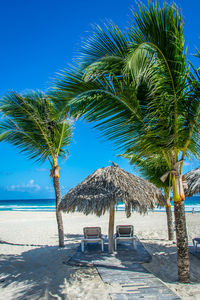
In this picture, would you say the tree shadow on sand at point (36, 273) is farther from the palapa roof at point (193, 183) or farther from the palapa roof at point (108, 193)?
the palapa roof at point (193, 183)

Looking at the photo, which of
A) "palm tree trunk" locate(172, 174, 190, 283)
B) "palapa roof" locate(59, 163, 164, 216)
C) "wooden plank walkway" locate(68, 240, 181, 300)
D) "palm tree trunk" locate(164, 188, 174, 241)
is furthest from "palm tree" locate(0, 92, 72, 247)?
"palm tree trunk" locate(172, 174, 190, 283)

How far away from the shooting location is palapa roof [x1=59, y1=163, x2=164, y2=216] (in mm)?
5773

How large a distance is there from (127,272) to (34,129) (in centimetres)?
507

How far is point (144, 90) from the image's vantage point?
430 centimetres

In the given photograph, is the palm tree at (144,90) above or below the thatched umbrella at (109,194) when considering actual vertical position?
above

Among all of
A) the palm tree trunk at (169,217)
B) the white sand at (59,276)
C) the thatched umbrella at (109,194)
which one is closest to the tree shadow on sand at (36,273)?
the white sand at (59,276)

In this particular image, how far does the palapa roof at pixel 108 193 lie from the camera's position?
18.9ft

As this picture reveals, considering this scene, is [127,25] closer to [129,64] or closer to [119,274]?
[129,64]

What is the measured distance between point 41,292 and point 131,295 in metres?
1.64

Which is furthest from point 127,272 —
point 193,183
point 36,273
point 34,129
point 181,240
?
point 34,129

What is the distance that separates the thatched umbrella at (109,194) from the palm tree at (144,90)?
5.11 ft

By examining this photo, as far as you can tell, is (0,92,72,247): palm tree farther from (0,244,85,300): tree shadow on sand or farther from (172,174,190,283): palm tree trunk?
(172,174,190,283): palm tree trunk

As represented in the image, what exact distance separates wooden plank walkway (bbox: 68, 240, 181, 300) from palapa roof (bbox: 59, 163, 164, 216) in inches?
44.4

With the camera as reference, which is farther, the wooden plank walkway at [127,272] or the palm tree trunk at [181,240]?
the palm tree trunk at [181,240]
